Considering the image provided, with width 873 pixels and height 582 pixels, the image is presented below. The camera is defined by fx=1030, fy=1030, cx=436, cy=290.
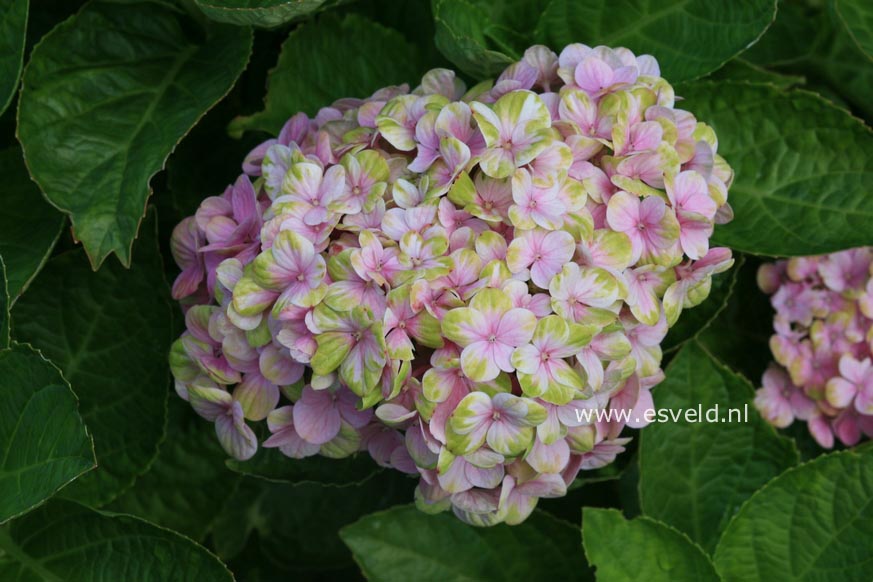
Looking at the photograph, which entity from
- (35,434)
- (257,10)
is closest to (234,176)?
(257,10)

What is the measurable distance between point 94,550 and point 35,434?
16 centimetres

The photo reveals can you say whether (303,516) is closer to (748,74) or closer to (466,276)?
(466,276)

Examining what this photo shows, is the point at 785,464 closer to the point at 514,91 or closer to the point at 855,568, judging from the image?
the point at 855,568

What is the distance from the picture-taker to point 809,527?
104cm

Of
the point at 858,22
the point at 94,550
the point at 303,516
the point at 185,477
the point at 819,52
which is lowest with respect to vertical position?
the point at 303,516

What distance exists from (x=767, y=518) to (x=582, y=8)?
553 millimetres

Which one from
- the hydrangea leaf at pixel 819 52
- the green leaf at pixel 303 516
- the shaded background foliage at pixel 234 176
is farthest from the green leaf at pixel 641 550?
the hydrangea leaf at pixel 819 52

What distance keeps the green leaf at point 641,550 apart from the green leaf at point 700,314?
0.18 metres

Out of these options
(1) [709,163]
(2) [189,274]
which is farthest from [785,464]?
(2) [189,274]

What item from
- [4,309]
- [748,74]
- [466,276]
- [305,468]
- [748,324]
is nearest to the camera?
[466,276]

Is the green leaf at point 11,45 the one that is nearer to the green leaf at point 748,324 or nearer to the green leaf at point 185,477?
the green leaf at point 185,477

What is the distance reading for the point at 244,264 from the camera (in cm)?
86

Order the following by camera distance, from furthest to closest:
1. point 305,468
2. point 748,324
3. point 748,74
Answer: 1. point 748,324
2. point 748,74
3. point 305,468

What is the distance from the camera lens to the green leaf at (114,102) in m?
0.95
